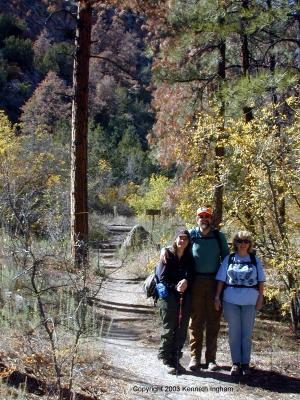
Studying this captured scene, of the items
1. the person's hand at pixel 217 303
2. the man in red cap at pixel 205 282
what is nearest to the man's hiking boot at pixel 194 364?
the man in red cap at pixel 205 282

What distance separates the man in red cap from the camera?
20.7 feet

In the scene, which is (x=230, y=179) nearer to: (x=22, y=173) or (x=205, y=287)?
(x=205, y=287)

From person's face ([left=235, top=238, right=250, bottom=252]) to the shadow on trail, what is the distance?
1.37m

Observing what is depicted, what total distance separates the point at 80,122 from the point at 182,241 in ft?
17.3

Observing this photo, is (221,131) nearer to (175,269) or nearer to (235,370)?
(175,269)

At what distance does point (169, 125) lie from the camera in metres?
14.2

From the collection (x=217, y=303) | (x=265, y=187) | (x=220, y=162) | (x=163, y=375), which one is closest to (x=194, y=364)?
(x=163, y=375)

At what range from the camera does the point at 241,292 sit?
20.1 feet

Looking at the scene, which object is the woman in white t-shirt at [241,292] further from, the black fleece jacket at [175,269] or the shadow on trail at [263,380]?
the black fleece jacket at [175,269]

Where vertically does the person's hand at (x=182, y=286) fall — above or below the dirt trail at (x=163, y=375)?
above

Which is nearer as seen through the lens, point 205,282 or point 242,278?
point 242,278

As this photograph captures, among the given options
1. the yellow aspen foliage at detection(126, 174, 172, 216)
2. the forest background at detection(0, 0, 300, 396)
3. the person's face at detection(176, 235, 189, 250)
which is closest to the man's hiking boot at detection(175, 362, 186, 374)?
the person's face at detection(176, 235, 189, 250)

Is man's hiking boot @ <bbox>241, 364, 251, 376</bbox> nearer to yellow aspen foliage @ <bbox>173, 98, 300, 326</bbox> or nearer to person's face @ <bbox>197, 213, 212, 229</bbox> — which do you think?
yellow aspen foliage @ <bbox>173, 98, 300, 326</bbox>

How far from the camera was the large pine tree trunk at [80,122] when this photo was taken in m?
10.8
